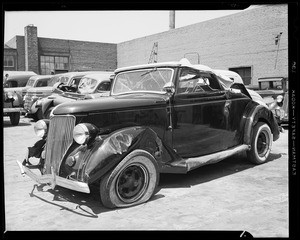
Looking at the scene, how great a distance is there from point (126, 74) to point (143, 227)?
2.47m

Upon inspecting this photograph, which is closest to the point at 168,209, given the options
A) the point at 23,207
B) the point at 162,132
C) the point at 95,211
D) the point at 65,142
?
the point at 95,211

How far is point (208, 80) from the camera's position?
14.8ft

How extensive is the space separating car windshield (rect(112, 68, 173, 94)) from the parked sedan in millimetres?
3447

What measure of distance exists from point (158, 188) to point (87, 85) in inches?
233

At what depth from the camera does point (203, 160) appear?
158 inches

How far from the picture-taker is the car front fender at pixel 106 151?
9.68ft

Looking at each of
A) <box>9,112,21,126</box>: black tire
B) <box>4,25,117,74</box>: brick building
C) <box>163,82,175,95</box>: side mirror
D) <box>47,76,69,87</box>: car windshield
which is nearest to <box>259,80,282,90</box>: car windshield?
<box>4,25,117,74</box>: brick building

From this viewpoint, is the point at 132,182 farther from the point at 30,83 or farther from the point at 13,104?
the point at 30,83

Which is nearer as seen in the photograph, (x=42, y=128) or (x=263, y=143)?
(x=42, y=128)

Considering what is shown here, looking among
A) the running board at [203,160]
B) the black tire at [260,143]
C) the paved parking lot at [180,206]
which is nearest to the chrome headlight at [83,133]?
the paved parking lot at [180,206]

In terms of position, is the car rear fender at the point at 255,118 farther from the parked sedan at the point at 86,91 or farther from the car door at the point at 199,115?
the parked sedan at the point at 86,91

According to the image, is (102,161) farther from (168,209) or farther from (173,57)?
(173,57)

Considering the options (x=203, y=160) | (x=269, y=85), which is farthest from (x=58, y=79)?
(x=203, y=160)
